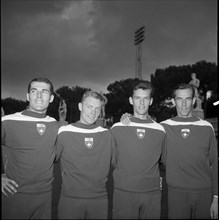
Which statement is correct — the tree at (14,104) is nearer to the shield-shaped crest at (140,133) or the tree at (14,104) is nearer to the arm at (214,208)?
the shield-shaped crest at (140,133)

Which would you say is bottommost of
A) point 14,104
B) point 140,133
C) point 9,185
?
point 9,185

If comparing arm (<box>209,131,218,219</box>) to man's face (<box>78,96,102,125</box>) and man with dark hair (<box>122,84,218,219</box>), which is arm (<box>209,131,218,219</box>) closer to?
man with dark hair (<box>122,84,218,219</box>)

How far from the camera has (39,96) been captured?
3012 mm

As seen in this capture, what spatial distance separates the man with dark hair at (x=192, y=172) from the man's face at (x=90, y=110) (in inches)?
36.3

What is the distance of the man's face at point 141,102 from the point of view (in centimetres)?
316

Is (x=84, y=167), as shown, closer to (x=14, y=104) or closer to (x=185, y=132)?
(x=185, y=132)

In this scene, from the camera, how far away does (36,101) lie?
299 cm

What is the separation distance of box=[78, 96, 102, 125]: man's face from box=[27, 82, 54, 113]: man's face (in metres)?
0.46

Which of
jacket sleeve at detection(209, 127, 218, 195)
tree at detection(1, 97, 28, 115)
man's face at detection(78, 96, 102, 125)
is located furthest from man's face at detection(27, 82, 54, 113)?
tree at detection(1, 97, 28, 115)

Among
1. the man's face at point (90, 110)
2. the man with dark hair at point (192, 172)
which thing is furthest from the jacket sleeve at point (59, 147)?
the man with dark hair at point (192, 172)

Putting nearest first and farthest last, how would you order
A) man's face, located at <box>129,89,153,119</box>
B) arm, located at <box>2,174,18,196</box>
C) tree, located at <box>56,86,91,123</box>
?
arm, located at <box>2,174,18,196</box>, man's face, located at <box>129,89,153,119</box>, tree, located at <box>56,86,91,123</box>

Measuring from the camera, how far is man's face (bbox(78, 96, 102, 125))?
3.11m

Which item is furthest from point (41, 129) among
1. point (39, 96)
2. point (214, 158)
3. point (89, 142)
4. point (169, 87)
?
point (169, 87)

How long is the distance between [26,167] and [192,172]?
184cm
